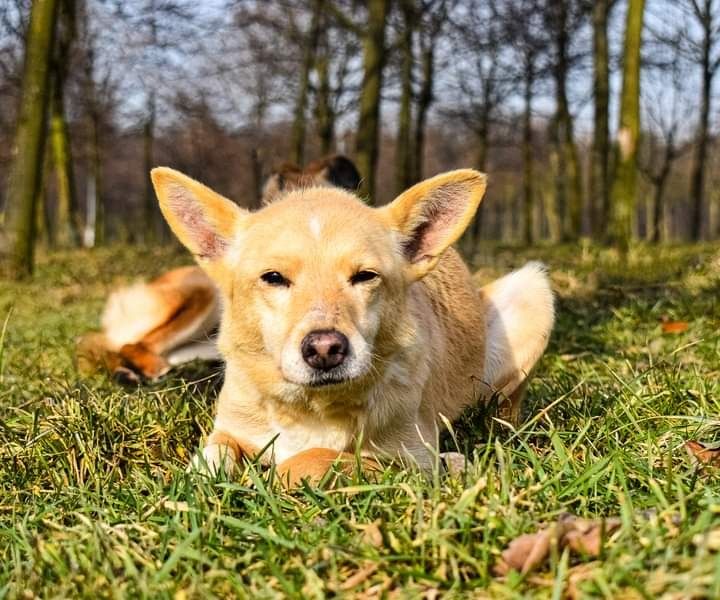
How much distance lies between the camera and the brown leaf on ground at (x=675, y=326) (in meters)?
5.75

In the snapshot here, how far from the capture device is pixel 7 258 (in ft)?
33.8

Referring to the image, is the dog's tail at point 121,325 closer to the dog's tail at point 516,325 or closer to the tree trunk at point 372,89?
the dog's tail at point 516,325

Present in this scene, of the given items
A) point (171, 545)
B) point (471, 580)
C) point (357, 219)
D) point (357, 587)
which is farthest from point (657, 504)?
point (357, 219)

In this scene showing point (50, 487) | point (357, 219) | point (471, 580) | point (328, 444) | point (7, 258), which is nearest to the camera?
point (471, 580)

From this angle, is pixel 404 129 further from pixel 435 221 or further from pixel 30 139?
pixel 435 221

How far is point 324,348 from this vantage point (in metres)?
2.66

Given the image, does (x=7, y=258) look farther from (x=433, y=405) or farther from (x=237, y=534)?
(x=237, y=534)

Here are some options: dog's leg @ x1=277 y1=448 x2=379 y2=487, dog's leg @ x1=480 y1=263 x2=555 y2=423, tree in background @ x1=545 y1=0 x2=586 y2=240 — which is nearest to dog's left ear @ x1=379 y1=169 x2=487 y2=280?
dog's leg @ x1=277 y1=448 x2=379 y2=487

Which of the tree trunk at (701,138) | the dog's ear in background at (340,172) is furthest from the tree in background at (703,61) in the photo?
the dog's ear in background at (340,172)

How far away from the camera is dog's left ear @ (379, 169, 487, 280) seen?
129 inches

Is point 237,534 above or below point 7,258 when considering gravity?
below

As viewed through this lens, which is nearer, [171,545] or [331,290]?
[171,545]

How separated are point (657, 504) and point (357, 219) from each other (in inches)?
66.2

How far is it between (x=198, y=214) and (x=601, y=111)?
1626 cm
